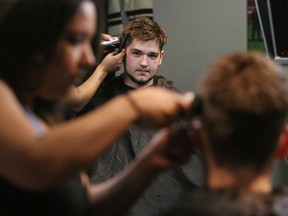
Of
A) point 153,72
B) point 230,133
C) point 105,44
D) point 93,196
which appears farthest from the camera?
point 153,72

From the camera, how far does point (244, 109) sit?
971 mm

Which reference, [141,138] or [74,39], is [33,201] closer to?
[74,39]

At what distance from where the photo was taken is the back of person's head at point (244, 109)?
97 cm

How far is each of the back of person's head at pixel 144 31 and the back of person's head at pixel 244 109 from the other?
189 cm

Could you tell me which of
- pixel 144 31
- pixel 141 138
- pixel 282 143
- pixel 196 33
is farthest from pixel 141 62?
pixel 282 143

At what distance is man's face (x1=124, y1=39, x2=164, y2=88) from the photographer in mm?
2854

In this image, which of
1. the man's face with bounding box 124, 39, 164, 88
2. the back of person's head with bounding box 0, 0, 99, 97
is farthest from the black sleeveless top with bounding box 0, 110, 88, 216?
the man's face with bounding box 124, 39, 164, 88

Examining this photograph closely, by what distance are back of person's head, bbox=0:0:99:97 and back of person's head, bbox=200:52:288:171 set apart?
0.31 m

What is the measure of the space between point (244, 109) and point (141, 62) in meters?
1.91


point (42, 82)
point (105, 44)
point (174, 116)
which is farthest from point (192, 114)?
point (105, 44)

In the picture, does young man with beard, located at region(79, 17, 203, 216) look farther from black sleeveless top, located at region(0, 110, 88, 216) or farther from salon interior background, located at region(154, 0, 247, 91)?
black sleeveless top, located at region(0, 110, 88, 216)

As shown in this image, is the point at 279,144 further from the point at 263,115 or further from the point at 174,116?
the point at 174,116

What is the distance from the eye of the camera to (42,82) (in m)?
1.03

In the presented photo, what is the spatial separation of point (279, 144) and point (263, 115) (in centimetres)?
11
